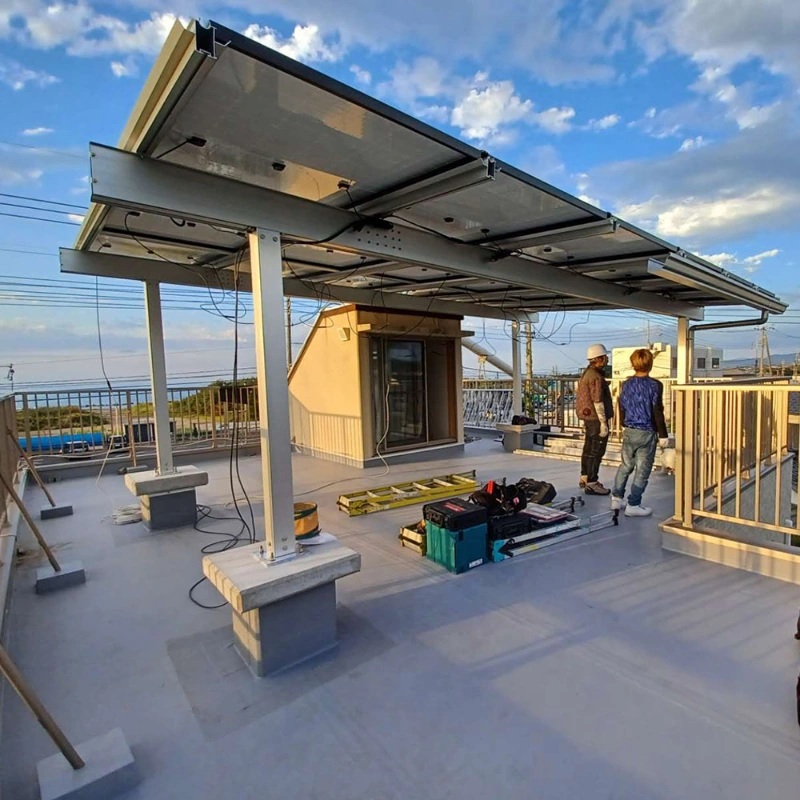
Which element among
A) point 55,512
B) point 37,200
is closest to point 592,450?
point 55,512

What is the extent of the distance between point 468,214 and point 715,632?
2.72 metres

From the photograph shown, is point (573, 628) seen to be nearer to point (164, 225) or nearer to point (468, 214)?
point (468, 214)

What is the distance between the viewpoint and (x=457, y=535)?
9.76ft

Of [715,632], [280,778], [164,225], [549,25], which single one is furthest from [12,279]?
[715,632]

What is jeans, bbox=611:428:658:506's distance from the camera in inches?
146

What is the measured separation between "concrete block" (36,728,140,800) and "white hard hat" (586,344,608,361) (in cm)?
451

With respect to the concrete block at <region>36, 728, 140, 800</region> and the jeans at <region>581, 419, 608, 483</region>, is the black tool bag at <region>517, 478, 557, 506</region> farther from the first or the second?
the concrete block at <region>36, 728, 140, 800</region>

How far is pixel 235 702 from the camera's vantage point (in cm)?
184

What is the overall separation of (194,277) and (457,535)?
3.29m

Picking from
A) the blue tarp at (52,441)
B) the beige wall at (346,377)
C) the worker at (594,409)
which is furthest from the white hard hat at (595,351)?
the blue tarp at (52,441)

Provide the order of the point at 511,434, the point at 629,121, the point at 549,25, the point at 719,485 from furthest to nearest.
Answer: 1. the point at 511,434
2. the point at 629,121
3. the point at 549,25
4. the point at 719,485

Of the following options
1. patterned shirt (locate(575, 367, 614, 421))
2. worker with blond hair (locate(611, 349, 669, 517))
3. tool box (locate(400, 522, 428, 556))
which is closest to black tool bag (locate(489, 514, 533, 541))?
tool box (locate(400, 522, 428, 556))

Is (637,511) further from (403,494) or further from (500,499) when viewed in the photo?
(403,494)

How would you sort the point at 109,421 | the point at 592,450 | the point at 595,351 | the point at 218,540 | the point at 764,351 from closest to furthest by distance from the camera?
the point at 218,540, the point at 595,351, the point at 592,450, the point at 109,421, the point at 764,351
